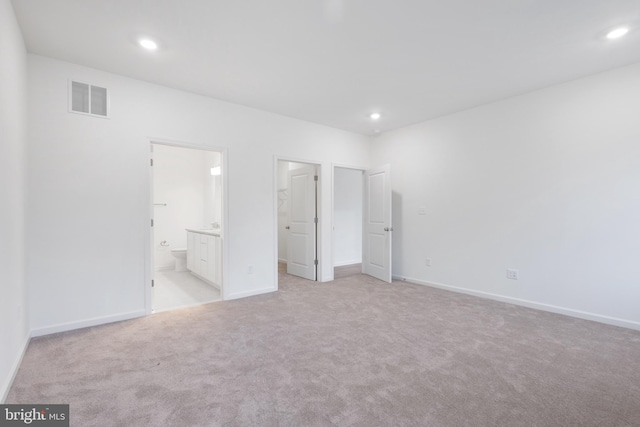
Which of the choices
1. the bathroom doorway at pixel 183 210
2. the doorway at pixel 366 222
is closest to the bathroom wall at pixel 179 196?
the bathroom doorway at pixel 183 210

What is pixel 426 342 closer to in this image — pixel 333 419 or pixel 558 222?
pixel 333 419

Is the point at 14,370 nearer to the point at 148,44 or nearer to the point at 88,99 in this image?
the point at 88,99

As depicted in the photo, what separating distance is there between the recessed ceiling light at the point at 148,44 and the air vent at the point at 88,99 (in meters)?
0.84

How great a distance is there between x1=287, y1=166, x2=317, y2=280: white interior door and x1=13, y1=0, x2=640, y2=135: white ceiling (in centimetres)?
179

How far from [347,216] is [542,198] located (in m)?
4.05

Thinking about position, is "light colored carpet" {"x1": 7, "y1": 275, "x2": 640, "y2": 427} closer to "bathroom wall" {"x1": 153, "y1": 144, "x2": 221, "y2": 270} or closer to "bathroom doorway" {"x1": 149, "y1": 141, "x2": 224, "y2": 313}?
"bathroom doorway" {"x1": 149, "y1": 141, "x2": 224, "y2": 313}

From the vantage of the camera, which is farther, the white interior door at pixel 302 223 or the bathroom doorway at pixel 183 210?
the bathroom doorway at pixel 183 210

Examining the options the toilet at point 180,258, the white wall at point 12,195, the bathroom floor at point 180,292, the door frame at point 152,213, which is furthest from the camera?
the toilet at point 180,258

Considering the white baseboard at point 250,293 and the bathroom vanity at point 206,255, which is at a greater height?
the bathroom vanity at point 206,255

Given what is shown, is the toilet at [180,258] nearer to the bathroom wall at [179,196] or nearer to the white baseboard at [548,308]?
the bathroom wall at [179,196]

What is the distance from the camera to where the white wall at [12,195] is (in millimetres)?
1873

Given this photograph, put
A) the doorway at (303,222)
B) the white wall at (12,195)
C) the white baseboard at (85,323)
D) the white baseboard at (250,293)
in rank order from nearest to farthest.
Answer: the white wall at (12,195)
the white baseboard at (85,323)
the white baseboard at (250,293)
the doorway at (303,222)

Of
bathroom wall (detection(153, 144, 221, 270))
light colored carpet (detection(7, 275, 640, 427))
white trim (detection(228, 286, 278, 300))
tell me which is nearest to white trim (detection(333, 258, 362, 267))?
white trim (detection(228, 286, 278, 300))

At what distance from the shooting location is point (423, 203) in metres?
→ 4.85
